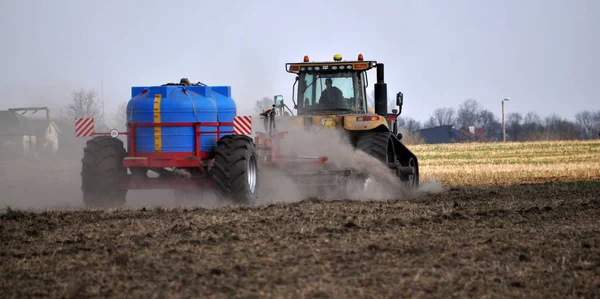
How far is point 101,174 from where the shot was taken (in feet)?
42.3

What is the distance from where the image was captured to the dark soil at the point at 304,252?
676 centimetres

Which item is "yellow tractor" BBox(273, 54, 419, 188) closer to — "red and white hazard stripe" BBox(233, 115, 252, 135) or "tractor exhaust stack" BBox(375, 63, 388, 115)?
"tractor exhaust stack" BBox(375, 63, 388, 115)

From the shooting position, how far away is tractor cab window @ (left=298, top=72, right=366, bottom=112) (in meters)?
16.2

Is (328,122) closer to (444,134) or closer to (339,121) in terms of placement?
(339,121)

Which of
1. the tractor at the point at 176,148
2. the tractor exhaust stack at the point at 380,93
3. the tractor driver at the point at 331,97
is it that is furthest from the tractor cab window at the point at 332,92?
the tractor at the point at 176,148

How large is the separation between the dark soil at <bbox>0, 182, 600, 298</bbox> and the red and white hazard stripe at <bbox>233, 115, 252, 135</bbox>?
5.94 ft

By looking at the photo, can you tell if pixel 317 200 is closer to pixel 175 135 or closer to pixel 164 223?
pixel 175 135

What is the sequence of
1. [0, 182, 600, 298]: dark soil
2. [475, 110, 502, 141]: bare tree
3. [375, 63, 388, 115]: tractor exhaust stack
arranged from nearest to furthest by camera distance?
[0, 182, 600, 298]: dark soil < [375, 63, 388, 115]: tractor exhaust stack < [475, 110, 502, 141]: bare tree

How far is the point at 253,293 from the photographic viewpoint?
650cm

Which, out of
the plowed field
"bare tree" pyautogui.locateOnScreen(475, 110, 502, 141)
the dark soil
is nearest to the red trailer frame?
the plowed field

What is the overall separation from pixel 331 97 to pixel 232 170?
4.12 m

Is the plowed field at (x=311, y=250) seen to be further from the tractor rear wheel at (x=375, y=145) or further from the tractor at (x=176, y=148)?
the tractor rear wheel at (x=375, y=145)

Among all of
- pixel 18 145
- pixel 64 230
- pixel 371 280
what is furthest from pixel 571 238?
pixel 18 145

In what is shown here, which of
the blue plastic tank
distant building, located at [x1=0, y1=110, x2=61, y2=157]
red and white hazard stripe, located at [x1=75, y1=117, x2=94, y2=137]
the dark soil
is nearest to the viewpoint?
the dark soil
